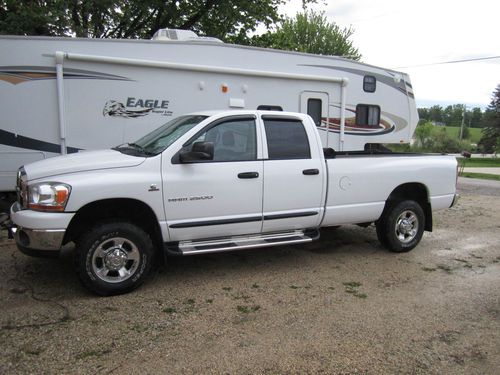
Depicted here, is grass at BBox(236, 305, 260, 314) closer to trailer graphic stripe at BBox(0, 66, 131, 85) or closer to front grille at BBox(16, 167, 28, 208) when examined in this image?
front grille at BBox(16, 167, 28, 208)

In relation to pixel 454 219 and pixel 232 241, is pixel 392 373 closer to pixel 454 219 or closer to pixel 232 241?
pixel 232 241

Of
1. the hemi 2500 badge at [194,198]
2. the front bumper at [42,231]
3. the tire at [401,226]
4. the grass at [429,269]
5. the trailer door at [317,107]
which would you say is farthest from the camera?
the trailer door at [317,107]

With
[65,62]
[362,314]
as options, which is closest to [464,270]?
[362,314]

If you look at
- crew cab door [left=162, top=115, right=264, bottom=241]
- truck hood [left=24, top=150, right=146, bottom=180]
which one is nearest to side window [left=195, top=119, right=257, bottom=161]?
crew cab door [left=162, top=115, right=264, bottom=241]

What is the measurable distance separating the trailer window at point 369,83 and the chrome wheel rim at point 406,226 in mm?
3832

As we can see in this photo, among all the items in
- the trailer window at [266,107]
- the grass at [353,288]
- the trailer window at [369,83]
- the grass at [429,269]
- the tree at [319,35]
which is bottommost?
the grass at [429,269]

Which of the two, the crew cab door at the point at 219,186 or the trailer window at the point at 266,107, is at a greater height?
the trailer window at the point at 266,107

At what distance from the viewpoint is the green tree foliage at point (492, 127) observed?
176 feet

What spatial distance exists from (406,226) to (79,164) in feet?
14.6

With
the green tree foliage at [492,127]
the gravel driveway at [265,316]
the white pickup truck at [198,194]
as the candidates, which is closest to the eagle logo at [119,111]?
the white pickup truck at [198,194]

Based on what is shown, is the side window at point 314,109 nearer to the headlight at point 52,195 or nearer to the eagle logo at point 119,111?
the eagle logo at point 119,111

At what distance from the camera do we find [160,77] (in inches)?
284

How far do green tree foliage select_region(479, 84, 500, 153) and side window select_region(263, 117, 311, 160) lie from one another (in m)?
54.4

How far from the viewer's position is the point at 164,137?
517cm
